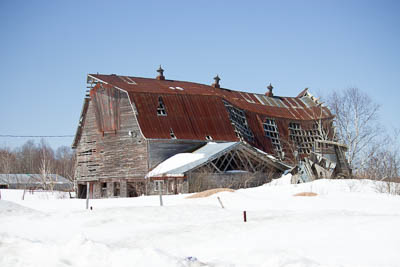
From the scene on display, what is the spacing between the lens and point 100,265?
26.1ft

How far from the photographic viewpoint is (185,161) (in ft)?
102

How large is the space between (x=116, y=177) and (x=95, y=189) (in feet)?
9.32

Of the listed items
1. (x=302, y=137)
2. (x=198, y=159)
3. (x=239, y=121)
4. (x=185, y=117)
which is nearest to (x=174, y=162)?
(x=198, y=159)

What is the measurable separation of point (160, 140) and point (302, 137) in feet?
57.1

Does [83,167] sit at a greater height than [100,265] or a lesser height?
greater

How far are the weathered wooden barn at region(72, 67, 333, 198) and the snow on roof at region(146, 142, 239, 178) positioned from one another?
89 millimetres

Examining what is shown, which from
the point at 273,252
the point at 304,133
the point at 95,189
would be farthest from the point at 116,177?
the point at 273,252

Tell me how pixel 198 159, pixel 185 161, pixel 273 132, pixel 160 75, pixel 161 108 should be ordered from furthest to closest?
pixel 160 75 < pixel 273 132 < pixel 161 108 < pixel 185 161 < pixel 198 159

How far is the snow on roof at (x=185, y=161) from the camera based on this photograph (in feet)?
97.5

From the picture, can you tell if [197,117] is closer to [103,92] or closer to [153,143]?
[153,143]

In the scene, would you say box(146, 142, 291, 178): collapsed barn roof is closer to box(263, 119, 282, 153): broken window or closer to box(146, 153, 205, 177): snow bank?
box(146, 153, 205, 177): snow bank

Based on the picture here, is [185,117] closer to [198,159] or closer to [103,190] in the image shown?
[198,159]

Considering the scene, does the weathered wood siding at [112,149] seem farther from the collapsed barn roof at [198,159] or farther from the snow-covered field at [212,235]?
the snow-covered field at [212,235]

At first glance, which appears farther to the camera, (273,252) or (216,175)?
(216,175)
